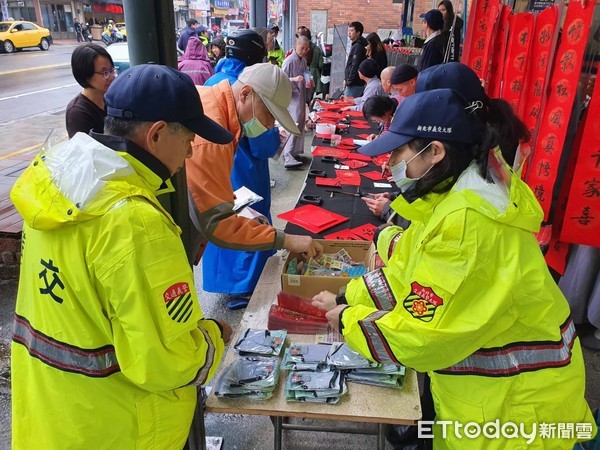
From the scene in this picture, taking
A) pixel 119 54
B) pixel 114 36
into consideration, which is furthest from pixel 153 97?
pixel 114 36

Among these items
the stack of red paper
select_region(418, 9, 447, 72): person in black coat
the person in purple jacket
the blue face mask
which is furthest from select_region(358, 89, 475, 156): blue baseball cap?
the person in purple jacket

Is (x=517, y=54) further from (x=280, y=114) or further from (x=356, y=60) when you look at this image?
(x=356, y=60)

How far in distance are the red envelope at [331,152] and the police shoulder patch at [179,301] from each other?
3.12 metres

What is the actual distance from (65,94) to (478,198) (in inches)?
461

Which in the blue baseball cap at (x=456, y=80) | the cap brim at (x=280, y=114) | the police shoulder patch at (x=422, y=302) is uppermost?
the blue baseball cap at (x=456, y=80)

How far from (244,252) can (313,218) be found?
0.51 metres

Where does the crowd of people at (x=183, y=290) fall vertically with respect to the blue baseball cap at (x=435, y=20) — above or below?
below

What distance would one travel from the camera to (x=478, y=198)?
1075 millimetres

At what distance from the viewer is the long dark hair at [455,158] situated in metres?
1.17

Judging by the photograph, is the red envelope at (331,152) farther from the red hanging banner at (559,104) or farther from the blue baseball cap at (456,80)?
the blue baseball cap at (456,80)

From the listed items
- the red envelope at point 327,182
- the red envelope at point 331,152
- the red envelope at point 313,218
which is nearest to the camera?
the red envelope at point 313,218

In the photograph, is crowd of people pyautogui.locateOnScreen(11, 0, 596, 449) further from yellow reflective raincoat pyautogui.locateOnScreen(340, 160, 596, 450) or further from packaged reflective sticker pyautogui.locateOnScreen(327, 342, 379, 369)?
packaged reflective sticker pyautogui.locateOnScreen(327, 342, 379, 369)

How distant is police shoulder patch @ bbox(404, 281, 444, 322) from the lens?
42.6 inches

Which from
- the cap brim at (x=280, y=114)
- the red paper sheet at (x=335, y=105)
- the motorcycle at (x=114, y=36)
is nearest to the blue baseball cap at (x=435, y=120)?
the cap brim at (x=280, y=114)
